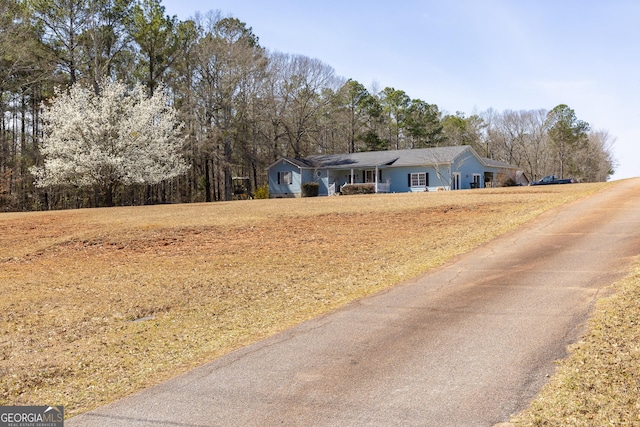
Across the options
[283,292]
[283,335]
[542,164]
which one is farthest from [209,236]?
[542,164]

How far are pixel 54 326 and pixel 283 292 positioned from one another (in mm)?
3978

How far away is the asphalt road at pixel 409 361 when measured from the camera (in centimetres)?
486

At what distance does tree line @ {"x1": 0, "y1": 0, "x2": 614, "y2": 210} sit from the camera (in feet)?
122

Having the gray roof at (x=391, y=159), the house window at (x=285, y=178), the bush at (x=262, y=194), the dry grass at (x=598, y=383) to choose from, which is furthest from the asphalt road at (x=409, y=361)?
the house window at (x=285, y=178)

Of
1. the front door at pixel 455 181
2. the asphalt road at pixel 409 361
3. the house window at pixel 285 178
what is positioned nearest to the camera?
the asphalt road at pixel 409 361

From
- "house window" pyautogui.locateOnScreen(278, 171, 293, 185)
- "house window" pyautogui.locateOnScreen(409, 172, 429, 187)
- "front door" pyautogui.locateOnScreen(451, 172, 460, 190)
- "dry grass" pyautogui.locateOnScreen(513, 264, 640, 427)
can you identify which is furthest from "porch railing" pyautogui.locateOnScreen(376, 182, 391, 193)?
"dry grass" pyautogui.locateOnScreen(513, 264, 640, 427)

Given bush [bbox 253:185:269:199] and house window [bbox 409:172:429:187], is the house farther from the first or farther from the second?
bush [bbox 253:185:269:199]

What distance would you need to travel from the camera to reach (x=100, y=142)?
34.2 m

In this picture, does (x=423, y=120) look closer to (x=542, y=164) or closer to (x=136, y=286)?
(x=542, y=164)

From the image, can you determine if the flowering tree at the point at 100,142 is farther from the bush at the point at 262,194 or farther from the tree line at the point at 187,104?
the bush at the point at 262,194

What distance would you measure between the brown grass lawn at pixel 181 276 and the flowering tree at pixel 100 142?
11163 mm

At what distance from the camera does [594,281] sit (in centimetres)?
877

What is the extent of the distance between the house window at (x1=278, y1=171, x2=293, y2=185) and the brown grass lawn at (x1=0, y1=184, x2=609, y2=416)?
81.1 feet

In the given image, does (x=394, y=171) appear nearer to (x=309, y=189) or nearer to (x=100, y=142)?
(x=309, y=189)
